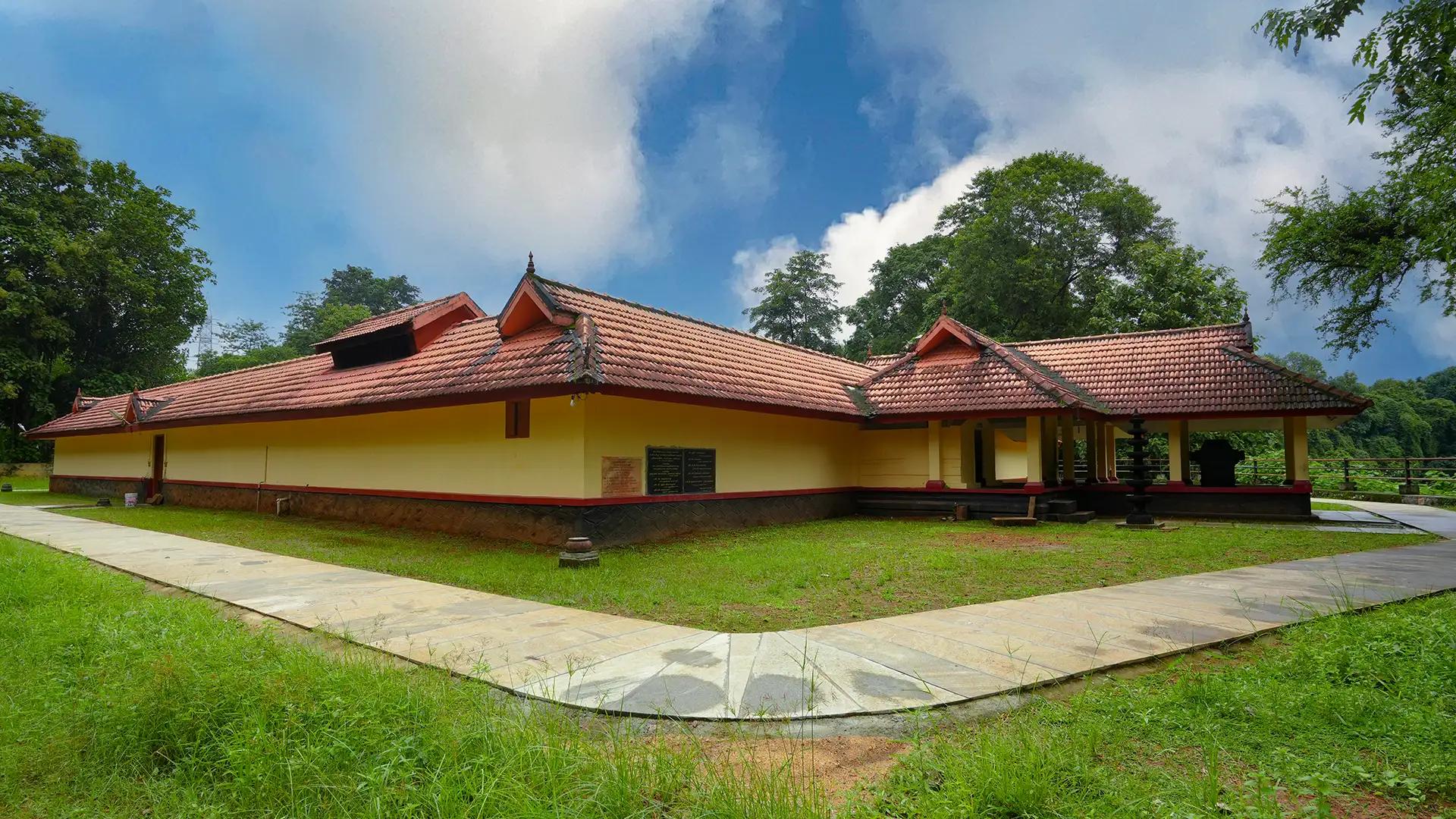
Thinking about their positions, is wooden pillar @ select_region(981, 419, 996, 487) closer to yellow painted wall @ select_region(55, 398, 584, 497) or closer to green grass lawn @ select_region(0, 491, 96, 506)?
yellow painted wall @ select_region(55, 398, 584, 497)

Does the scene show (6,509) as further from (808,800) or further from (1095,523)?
(1095,523)

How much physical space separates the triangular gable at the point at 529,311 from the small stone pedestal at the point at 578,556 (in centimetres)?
421

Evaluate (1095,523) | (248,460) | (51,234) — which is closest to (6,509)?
(248,460)

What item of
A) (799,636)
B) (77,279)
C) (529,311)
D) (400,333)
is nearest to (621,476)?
(529,311)

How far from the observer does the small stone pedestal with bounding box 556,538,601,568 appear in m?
8.29

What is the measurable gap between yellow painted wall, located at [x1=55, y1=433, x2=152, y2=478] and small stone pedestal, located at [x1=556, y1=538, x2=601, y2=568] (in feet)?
61.9

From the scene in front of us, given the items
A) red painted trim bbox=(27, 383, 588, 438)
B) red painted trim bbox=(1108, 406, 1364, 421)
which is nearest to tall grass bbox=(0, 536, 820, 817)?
red painted trim bbox=(27, 383, 588, 438)

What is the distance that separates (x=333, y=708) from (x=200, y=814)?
0.57 meters

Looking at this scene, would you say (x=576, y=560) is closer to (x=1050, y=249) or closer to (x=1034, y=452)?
(x=1034, y=452)

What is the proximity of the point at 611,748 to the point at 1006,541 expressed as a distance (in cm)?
923

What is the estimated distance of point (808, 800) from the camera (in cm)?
246

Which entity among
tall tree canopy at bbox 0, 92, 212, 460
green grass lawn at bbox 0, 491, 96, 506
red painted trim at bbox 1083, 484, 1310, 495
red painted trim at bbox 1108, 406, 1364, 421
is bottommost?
green grass lawn at bbox 0, 491, 96, 506

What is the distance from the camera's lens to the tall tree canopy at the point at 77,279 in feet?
93.8

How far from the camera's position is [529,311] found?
11.8 metres
